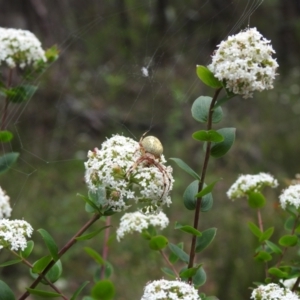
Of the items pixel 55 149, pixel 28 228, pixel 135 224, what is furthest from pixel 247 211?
pixel 28 228

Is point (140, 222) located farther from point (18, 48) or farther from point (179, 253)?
point (18, 48)

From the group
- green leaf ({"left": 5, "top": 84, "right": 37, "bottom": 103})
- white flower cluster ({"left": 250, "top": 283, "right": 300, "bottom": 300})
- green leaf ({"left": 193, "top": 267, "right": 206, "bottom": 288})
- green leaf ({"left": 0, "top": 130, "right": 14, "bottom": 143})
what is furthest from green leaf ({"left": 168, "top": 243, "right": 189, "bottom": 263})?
green leaf ({"left": 5, "top": 84, "right": 37, "bottom": 103})

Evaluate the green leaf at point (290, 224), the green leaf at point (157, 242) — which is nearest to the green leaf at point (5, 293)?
the green leaf at point (157, 242)

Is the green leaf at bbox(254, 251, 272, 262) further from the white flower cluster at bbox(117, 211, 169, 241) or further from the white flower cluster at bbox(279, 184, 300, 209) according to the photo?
the white flower cluster at bbox(117, 211, 169, 241)

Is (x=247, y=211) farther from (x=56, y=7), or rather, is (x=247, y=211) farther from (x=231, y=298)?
(x=56, y=7)

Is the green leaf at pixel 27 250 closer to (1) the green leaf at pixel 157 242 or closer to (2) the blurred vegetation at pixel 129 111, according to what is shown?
(1) the green leaf at pixel 157 242
